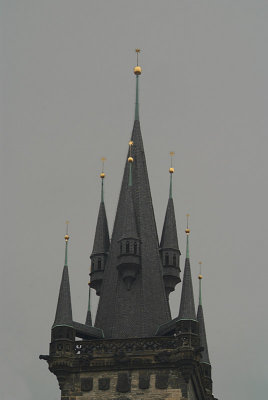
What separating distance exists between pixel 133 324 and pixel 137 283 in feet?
6.33

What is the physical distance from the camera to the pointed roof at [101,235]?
67.3 m

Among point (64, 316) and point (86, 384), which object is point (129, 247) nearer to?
point (64, 316)

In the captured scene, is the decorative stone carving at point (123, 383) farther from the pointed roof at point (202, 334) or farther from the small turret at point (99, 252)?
the pointed roof at point (202, 334)

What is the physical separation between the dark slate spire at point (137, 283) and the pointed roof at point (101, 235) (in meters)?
0.63

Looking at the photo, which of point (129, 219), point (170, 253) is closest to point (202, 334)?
point (170, 253)

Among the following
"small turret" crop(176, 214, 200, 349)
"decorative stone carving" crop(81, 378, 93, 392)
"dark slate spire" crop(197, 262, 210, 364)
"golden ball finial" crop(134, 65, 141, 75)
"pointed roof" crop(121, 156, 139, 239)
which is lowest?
"decorative stone carving" crop(81, 378, 93, 392)

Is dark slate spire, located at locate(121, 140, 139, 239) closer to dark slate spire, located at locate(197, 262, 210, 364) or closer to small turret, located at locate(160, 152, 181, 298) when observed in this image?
small turret, located at locate(160, 152, 181, 298)

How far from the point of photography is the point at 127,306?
2525 inches

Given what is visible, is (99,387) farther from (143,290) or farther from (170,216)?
(170,216)

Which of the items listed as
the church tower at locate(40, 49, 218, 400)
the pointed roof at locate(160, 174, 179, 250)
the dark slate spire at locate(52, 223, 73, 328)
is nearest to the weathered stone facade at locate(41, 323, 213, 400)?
the church tower at locate(40, 49, 218, 400)

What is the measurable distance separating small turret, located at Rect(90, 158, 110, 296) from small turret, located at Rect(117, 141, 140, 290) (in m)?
1.44

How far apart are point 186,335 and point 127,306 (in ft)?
9.59

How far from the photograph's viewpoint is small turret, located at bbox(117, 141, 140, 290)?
213 ft

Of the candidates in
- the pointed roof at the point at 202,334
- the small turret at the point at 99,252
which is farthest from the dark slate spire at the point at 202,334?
the small turret at the point at 99,252
